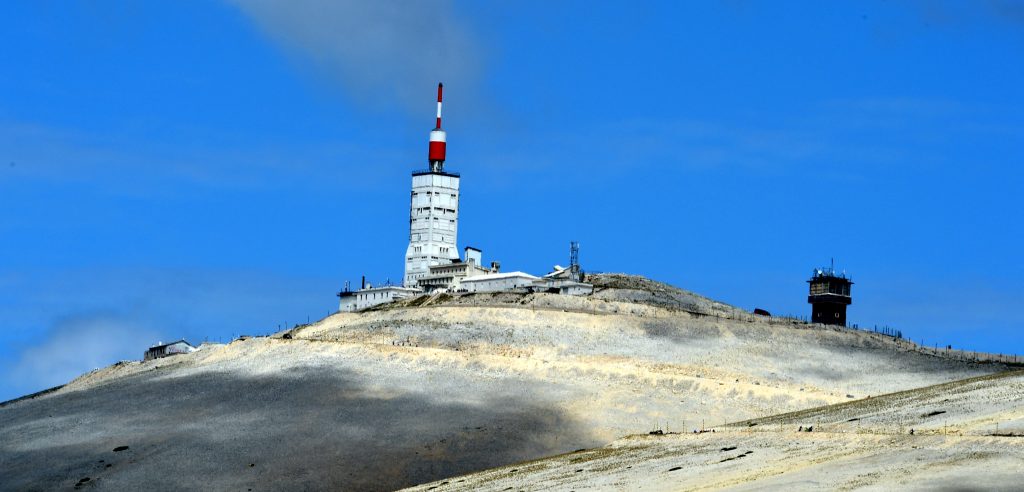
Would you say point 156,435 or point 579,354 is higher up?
point 579,354

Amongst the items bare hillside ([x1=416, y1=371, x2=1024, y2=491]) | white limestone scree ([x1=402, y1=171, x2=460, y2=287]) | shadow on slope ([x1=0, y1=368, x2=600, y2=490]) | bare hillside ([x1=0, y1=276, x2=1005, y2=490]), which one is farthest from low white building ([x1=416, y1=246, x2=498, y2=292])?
bare hillside ([x1=416, y1=371, x2=1024, y2=491])

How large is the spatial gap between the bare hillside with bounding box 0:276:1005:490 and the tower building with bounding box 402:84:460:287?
2019cm

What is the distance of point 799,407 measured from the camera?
103m

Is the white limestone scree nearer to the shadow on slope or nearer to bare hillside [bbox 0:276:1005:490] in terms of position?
bare hillside [bbox 0:276:1005:490]

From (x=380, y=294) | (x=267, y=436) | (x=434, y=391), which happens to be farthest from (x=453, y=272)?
(x=267, y=436)

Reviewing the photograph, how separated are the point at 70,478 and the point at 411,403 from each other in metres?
23.9

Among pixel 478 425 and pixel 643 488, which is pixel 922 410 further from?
pixel 478 425

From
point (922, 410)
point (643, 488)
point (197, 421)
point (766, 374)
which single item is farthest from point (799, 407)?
point (643, 488)

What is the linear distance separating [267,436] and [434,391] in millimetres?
16685

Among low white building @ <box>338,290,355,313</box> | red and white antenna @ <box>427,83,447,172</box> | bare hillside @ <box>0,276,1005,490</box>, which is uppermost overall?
red and white antenna @ <box>427,83,447,172</box>

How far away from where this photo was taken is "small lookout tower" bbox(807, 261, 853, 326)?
165 metres

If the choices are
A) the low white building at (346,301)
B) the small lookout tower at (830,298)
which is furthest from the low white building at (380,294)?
the small lookout tower at (830,298)

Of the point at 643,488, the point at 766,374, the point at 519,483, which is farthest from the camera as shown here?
the point at 766,374

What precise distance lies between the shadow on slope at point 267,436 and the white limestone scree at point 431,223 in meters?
55.0
